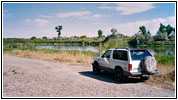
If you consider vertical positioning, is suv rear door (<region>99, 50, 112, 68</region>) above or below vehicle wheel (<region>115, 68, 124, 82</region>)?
above

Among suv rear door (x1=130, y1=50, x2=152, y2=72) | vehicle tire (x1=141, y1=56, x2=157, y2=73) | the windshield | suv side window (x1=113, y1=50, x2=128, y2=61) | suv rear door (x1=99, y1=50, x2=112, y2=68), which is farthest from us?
suv rear door (x1=99, y1=50, x2=112, y2=68)

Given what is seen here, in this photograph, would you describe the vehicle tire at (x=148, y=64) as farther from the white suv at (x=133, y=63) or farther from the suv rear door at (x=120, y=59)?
the suv rear door at (x=120, y=59)

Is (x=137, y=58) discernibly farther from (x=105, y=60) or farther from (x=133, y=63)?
(x=105, y=60)

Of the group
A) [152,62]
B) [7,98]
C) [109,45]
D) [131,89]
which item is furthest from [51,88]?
[109,45]

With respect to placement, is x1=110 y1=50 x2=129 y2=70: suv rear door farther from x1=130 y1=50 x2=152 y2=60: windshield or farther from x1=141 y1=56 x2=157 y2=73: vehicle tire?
x1=141 y1=56 x2=157 y2=73: vehicle tire

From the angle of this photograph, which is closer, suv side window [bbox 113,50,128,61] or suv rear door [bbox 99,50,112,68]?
suv side window [bbox 113,50,128,61]

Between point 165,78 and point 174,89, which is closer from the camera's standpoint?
point 174,89

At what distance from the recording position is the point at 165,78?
1109 centimetres

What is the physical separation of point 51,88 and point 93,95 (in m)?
2.13

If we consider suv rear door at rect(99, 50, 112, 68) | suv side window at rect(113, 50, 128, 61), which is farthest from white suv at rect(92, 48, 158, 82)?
suv rear door at rect(99, 50, 112, 68)

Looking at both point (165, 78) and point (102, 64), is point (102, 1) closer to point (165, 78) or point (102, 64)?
point (102, 64)

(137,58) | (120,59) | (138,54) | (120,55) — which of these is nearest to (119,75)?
(120,59)

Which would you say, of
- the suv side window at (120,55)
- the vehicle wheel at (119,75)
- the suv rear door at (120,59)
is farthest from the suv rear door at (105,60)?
the vehicle wheel at (119,75)

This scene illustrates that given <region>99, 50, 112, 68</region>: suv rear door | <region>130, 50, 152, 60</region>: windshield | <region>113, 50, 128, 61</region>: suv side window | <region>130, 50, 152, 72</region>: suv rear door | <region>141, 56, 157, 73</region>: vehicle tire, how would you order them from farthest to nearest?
<region>99, 50, 112, 68</region>: suv rear door, <region>113, 50, 128, 61</region>: suv side window, <region>130, 50, 152, 60</region>: windshield, <region>130, 50, 152, 72</region>: suv rear door, <region>141, 56, 157, 73</region>: vehicle tire
